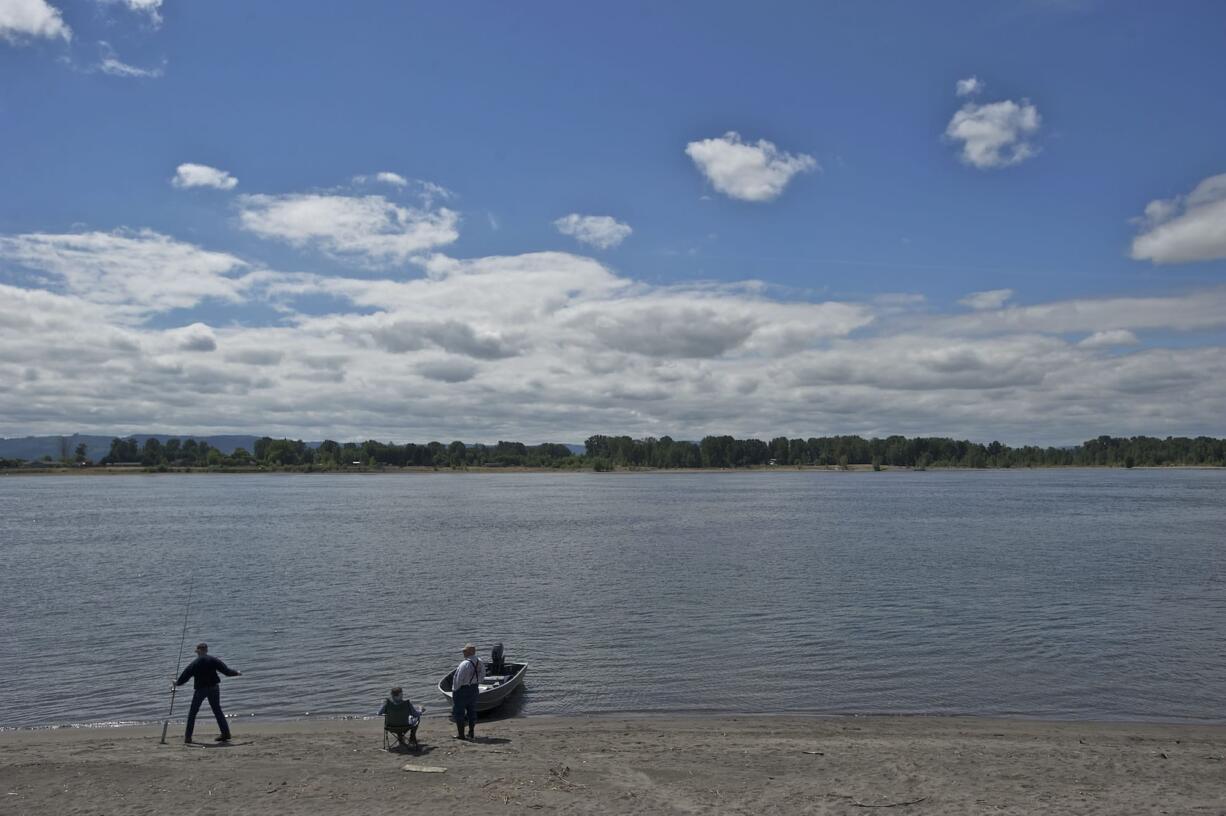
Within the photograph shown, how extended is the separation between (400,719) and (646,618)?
19493mm

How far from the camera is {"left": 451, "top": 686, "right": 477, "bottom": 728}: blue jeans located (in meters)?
21.0

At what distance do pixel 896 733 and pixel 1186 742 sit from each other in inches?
248

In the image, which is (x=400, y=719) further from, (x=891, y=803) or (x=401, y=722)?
(x=891, y=803)

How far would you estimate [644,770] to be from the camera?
1784 centimetres

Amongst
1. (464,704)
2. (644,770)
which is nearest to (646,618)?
(464,704)

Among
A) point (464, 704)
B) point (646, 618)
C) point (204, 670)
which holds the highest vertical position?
point (204, 670)

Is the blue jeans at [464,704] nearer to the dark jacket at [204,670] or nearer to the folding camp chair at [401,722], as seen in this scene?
the folding camp chair at [401,722]

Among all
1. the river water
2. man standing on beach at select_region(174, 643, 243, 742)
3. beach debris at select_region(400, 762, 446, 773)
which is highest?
man standing on beach at select_region(174, 643, 243, 742)

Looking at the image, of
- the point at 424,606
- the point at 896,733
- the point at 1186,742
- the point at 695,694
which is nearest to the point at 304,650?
the point at 424,606

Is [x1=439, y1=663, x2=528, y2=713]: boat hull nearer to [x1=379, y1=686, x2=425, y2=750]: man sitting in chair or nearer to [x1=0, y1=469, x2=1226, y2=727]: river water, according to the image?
[x1=0, y1=469, x2=1226, y2=727]: river water

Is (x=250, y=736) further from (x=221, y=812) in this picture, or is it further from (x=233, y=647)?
(x=233, y=647)

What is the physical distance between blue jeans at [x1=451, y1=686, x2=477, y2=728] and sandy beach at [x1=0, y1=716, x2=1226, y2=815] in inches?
21.1

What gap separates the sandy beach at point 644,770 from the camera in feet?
52.0

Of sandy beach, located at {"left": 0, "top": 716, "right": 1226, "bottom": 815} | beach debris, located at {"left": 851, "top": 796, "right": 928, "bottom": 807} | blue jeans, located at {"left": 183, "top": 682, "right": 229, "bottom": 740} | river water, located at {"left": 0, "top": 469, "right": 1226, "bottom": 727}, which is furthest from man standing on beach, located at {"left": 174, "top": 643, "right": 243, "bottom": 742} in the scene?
beach debris, located at {"left": 851, "top": 796, "right": 928, "bottom": 807}
